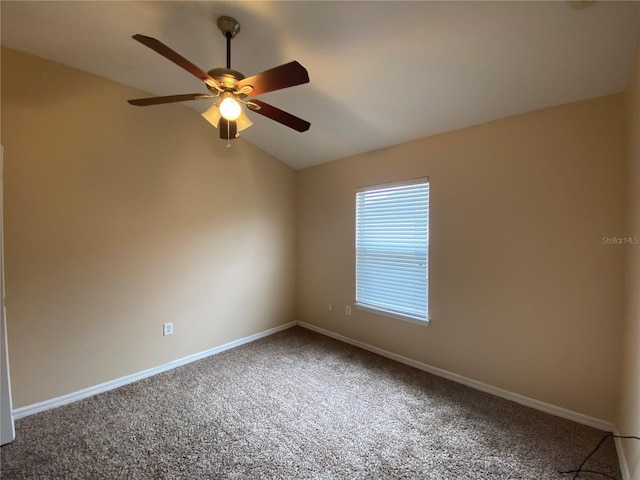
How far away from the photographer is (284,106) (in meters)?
2.68

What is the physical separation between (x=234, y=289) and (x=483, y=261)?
8.97 feet

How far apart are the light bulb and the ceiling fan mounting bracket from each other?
544 mm

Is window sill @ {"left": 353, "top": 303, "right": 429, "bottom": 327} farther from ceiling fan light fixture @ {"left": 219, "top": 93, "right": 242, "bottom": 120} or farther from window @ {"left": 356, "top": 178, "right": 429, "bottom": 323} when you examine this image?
ceiling fan light fixture @ {"left": 219, "top": 93, "right": 242, "bottom": 120}

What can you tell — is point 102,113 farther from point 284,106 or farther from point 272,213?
point 272,213

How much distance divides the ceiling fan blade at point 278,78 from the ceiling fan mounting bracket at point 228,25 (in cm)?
53

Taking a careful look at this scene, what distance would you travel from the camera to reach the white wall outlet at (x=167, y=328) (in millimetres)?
2902

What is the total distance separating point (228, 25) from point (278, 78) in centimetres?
71

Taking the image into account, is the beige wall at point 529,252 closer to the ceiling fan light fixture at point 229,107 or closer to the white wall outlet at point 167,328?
the ceiling fan light fixture at point 229,107

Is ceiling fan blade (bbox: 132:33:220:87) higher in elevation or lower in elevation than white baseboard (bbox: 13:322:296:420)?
higher

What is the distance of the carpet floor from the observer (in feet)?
5.52

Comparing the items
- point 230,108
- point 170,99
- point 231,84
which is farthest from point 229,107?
point 170,99

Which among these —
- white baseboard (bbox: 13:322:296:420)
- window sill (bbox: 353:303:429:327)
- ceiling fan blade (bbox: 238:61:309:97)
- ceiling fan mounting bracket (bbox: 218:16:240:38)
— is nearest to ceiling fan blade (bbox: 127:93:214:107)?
ceiling fan blade (bbox: 238:61:309:97)

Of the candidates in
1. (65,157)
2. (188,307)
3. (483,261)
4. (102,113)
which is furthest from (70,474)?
(483,261)

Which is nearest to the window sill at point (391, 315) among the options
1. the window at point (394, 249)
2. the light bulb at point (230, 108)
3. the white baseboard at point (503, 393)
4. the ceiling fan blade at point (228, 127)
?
the window at point (394, 249)
